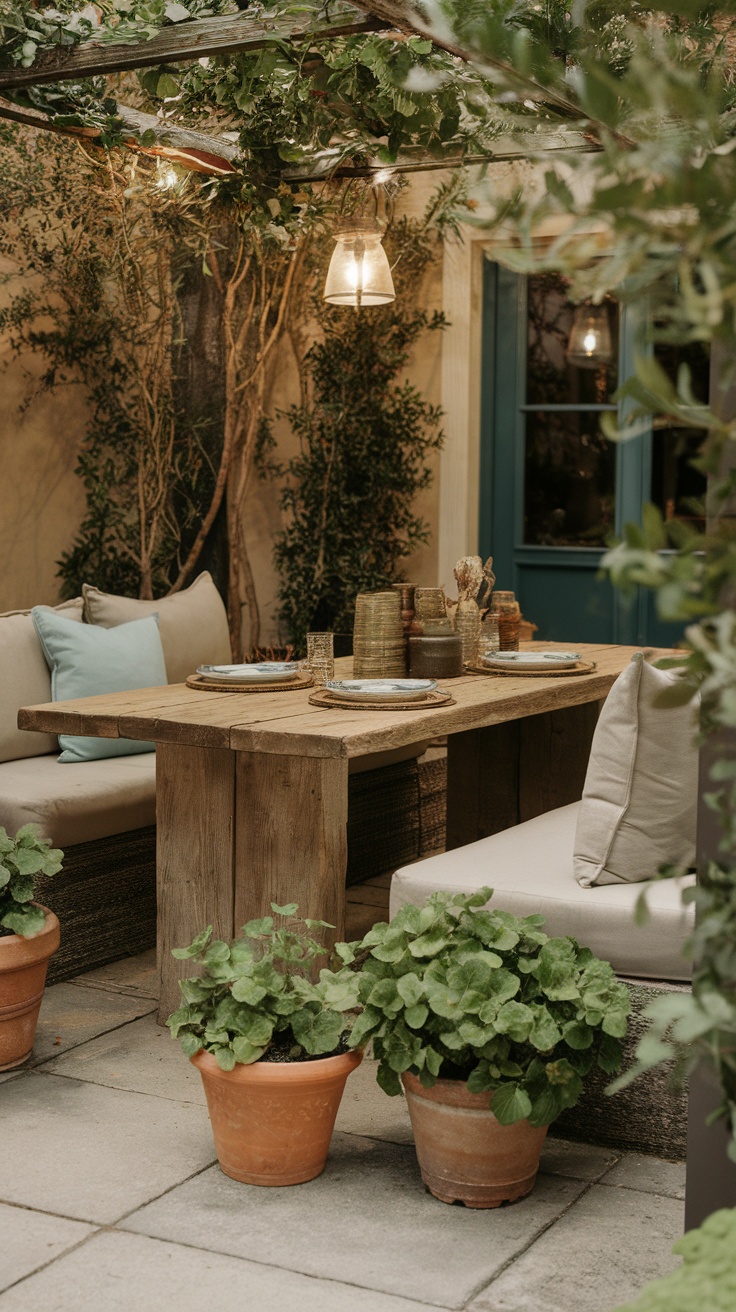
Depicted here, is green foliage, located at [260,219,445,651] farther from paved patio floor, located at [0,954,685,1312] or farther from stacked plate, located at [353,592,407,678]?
paved patio floor, located at [0,954,685,1312]

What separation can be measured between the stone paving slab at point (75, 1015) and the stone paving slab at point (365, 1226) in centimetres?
76

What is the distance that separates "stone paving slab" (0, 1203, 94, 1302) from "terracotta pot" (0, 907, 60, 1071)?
583 millimetres

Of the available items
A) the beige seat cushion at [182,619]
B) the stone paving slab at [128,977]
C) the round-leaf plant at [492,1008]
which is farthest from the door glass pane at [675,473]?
the round-leaf plant at [492,1008]

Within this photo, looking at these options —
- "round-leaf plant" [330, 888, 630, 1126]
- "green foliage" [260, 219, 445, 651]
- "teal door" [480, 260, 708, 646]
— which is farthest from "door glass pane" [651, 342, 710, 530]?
"round-leaf plant" [330, 888, 630, 1126]

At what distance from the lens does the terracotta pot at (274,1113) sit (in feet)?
7.99

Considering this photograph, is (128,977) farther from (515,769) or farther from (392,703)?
(515,769)

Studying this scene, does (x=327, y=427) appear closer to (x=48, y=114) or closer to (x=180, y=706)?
(x=48, y=114)

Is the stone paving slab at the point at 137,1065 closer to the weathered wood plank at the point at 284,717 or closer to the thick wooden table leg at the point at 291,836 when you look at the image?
the thick wooden table leg at the point at 291,836

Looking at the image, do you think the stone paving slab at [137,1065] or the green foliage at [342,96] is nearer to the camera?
the stone paving slab at [137,1065]

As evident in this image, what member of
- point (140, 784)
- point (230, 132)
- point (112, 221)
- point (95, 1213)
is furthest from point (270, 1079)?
point (112, 221)

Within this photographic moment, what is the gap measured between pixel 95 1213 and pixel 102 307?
4550 millimetres

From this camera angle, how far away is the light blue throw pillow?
13.6 feet

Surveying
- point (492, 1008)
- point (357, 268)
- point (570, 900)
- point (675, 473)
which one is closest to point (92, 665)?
point (357, 268)

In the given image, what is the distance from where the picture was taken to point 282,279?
6.43 metres
